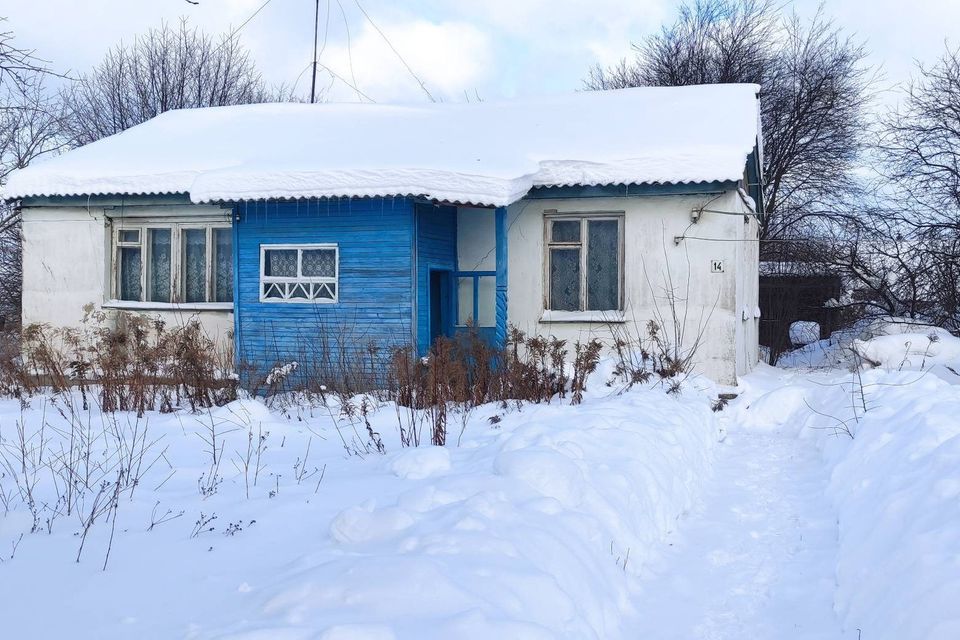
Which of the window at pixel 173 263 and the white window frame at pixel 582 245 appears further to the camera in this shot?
the window at pixel 173 263

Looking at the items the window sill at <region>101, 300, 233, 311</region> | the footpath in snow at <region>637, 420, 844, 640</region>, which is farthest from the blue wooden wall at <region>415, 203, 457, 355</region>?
the footpath in snow at <region>637, 420, 844, 640</region>

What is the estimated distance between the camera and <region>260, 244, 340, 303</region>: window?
1199 centimetres

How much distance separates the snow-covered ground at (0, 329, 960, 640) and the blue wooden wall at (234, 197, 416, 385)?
4063 mm

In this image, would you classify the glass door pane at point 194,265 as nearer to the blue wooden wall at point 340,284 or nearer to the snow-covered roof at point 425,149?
the snow-covered roof at point 425,149

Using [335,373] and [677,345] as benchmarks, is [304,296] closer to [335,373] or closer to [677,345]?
[335,373]

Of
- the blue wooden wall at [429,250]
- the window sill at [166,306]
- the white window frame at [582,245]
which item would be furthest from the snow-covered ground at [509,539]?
the window sill at [166,306]

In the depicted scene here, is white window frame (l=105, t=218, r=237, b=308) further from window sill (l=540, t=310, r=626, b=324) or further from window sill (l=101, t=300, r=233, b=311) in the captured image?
window sill (l=540, t=310, r=626, b=324)

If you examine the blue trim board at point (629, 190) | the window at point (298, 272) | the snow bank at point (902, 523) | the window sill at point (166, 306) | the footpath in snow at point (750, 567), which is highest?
the blue trim board at point (629, 190)

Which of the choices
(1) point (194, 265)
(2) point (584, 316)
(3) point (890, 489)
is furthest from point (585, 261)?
(3) point (890, 489)

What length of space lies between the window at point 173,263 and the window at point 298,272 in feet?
5.07

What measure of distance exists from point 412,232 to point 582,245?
2.49 metres

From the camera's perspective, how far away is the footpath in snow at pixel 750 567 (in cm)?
395

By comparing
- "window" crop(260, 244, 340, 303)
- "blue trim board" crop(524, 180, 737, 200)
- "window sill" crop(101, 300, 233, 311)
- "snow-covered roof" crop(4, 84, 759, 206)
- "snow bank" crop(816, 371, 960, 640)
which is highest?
"snow-covered roof" crop(4, 84, 759, 206)

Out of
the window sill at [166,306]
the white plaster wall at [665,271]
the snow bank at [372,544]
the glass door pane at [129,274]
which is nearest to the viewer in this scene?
the snow bank at [372,544]
